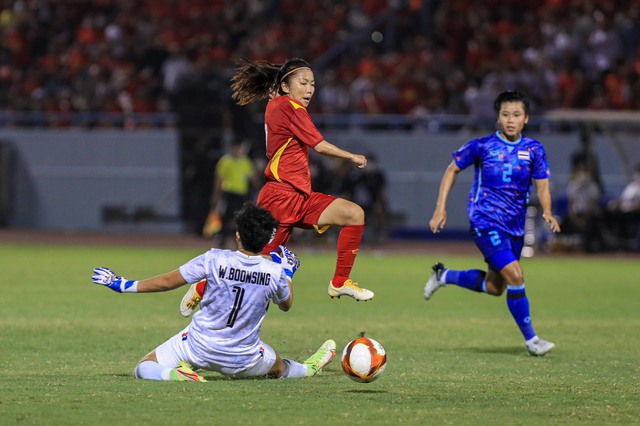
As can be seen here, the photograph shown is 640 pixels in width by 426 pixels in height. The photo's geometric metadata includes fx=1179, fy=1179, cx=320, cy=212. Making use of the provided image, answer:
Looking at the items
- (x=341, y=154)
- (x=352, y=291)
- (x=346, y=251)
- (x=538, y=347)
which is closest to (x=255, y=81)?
(x=341, y=154)

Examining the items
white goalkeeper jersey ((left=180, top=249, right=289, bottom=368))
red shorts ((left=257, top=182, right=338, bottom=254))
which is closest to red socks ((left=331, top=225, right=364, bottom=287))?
red shorts ((left=257, top=182, right=338, bottom=254))

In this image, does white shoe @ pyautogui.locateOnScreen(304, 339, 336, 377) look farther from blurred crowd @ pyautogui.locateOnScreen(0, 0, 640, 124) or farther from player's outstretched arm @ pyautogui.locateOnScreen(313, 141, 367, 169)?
blurred crowd @ pyautogui.locateOnScreen(0, 0, 640, 124)

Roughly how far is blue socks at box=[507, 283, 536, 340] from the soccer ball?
2.88 m

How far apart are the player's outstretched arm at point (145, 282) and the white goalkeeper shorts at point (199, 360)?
0.42 m

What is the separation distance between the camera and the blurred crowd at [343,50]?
2664cm

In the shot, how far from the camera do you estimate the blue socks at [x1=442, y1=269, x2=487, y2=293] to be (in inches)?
444

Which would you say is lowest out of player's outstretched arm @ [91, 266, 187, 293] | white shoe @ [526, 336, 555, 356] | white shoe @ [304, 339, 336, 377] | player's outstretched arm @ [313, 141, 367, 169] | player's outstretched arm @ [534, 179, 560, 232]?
white shoe @ [526, 336, 555, 356]

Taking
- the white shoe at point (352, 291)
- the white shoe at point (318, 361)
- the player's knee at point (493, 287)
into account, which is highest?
the white shoe at point (352, 291)

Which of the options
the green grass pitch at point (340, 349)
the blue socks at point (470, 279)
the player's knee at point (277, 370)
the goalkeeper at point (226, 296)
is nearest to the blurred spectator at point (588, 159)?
the green grass pitch at point (340, 349)

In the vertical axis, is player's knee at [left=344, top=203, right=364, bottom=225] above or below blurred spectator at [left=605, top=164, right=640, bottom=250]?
above

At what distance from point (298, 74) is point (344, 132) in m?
18.9

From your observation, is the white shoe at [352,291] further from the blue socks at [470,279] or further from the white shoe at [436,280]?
the white shoe at [436,280]

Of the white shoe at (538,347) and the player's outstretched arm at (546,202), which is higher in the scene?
the player's outstretched arm at (546,202)

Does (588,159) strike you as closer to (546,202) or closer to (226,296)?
(546,202)
